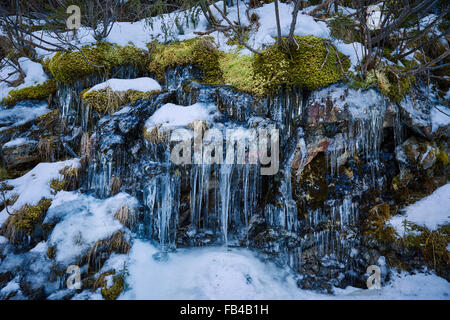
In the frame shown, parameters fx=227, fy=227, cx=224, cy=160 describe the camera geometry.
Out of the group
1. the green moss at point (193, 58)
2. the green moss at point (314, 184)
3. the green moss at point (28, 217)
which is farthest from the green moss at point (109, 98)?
the green moss at point (314, 184)

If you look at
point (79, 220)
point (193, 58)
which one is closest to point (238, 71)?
point (193, 58)

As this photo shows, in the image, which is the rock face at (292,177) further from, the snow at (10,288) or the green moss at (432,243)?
the snow at (10,288)

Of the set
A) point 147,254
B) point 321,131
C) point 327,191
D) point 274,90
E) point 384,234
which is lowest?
point 147,254

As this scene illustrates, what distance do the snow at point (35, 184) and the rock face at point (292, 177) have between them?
0.74m

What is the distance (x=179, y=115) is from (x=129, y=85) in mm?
1546

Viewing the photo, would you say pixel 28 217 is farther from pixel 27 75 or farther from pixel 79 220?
pixel 27 75

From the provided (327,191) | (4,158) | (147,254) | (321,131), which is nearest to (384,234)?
(327,191)

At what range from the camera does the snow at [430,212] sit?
12.3 ft

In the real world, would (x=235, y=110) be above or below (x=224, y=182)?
above

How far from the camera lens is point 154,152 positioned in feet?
14.5

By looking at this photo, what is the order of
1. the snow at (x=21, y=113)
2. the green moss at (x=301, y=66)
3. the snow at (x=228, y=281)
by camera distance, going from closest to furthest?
1. the snow at (x=228, y=281)
2. the green moss at (x=301, y=66)
3. the snow at (x=21, y=113)

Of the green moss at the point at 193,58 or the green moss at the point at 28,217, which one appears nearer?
the green moss at the point at 28,217

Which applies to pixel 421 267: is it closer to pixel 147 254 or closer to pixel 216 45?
pixel 147 254
